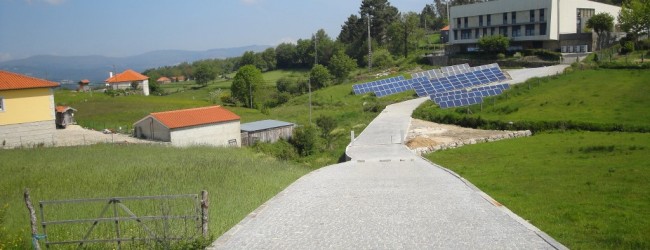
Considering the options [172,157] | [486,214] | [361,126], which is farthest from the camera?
[361,126]

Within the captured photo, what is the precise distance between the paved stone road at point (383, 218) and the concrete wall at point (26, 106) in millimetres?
22834

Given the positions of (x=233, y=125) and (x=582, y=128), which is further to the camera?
(x=233, y=125)

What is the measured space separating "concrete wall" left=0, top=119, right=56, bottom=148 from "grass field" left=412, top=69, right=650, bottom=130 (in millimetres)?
27956

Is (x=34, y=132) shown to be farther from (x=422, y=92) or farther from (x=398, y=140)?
(x=422, y=92)

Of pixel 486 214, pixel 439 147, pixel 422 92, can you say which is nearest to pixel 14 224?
pixel 486 214

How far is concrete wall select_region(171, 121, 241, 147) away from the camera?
36.9 metres

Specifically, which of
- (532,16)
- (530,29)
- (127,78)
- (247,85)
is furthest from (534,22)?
(127,78)

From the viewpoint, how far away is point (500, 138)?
33000 millimetres

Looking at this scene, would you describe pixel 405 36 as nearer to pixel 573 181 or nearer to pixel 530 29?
pixel 530 29

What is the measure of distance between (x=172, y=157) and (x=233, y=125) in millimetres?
13251

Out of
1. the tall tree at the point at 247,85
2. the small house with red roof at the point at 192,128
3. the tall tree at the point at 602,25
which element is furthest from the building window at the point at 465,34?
the small house with red roof at the point at 192,128

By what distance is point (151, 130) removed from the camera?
38.1 metres

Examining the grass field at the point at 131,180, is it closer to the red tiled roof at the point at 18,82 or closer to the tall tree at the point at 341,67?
the red tiled roof at the point at 18,82

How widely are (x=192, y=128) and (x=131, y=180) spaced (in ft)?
61.3
